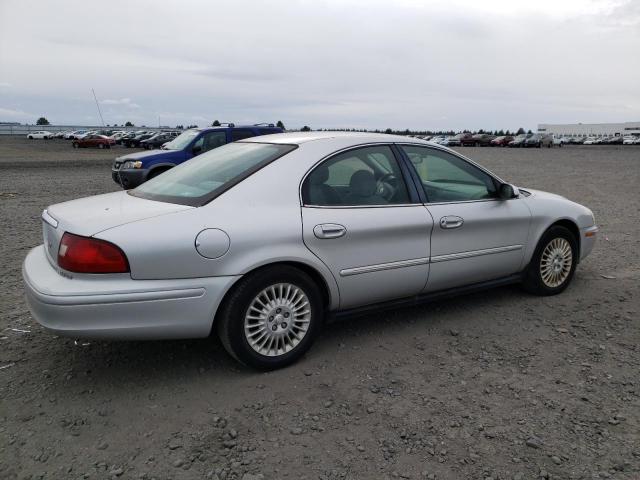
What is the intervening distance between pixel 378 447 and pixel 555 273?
3013mm

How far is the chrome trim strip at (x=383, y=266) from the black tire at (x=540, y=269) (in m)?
1.38

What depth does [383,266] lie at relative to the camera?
150 inches

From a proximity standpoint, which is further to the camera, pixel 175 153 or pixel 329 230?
pixel 175 153

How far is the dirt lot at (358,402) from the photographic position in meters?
2.61

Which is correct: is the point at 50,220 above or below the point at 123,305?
above

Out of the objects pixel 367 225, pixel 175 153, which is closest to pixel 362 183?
pixel 367 225

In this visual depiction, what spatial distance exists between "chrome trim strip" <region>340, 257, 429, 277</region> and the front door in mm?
119

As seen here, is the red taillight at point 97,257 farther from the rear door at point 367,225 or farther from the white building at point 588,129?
the white building at point 588,129

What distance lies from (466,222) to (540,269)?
1134mm

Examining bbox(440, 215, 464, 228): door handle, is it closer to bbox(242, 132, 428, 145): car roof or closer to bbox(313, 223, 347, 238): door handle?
bbox(242, 132, 428, 145): car roof

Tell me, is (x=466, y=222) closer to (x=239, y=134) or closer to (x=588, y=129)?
(x=239, y=134)

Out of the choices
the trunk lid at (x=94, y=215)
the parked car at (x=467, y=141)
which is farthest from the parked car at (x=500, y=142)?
the trunk lid at (x=94, y=215)

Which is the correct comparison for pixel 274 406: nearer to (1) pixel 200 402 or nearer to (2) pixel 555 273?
(1) pixel 200 402

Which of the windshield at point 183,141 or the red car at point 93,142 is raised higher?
the windshield at point 183,141
